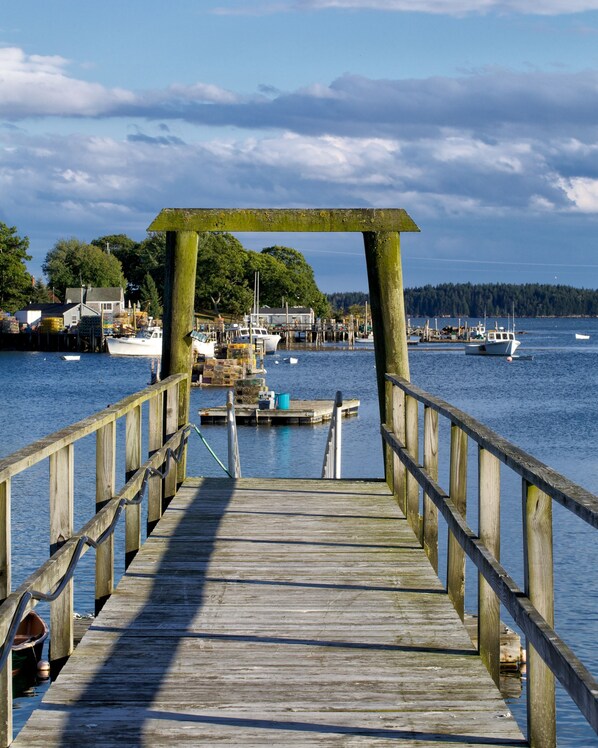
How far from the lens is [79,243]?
153 meters

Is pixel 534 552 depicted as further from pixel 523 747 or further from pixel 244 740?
pixel 244 740

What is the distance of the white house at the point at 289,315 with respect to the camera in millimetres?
154875

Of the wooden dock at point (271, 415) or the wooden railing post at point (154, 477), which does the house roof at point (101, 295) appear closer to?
the wooden dock at point (271, 415)

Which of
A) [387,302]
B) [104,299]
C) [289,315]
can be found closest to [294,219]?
[387,302]

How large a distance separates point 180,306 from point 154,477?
1846 mm

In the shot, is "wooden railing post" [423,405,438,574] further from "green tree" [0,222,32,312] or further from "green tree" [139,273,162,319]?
"green tree" [139,273,162,319]

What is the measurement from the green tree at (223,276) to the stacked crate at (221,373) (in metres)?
69.5

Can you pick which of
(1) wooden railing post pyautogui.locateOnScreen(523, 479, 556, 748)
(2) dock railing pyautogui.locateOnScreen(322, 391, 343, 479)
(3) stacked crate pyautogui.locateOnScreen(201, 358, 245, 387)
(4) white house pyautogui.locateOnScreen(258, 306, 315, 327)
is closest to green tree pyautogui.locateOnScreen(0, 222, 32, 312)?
(4) white house pyautogui.locateOnScreen(258, 306, 315, 327)

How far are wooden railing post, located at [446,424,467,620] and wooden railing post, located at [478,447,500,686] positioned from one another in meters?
A: 0.84

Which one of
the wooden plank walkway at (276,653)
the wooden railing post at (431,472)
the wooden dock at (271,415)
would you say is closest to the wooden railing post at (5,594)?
the wooden plank walkway at (276,653)

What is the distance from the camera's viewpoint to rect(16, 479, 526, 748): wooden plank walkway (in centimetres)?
442

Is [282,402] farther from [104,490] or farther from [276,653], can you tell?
[276,653]

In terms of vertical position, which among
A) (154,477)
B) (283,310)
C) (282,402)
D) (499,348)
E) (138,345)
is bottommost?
(282,402)

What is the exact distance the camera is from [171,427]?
986cm
